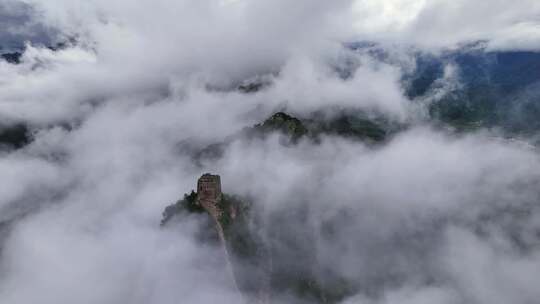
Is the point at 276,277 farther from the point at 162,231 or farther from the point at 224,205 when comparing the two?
the point at 162,231

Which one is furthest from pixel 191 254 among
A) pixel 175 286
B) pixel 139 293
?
pixel 139 293

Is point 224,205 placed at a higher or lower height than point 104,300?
higher

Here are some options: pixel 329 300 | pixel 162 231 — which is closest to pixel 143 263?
pixel 162 231

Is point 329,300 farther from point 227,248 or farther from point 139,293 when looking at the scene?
point 139,293

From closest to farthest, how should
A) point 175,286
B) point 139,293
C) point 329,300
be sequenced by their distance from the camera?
point 175,286 < point 139,293 < point 329,300

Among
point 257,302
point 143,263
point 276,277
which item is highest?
point 143,263

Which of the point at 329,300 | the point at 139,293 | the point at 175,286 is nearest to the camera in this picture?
the point at 175,286

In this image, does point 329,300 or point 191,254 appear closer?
point 191,254
